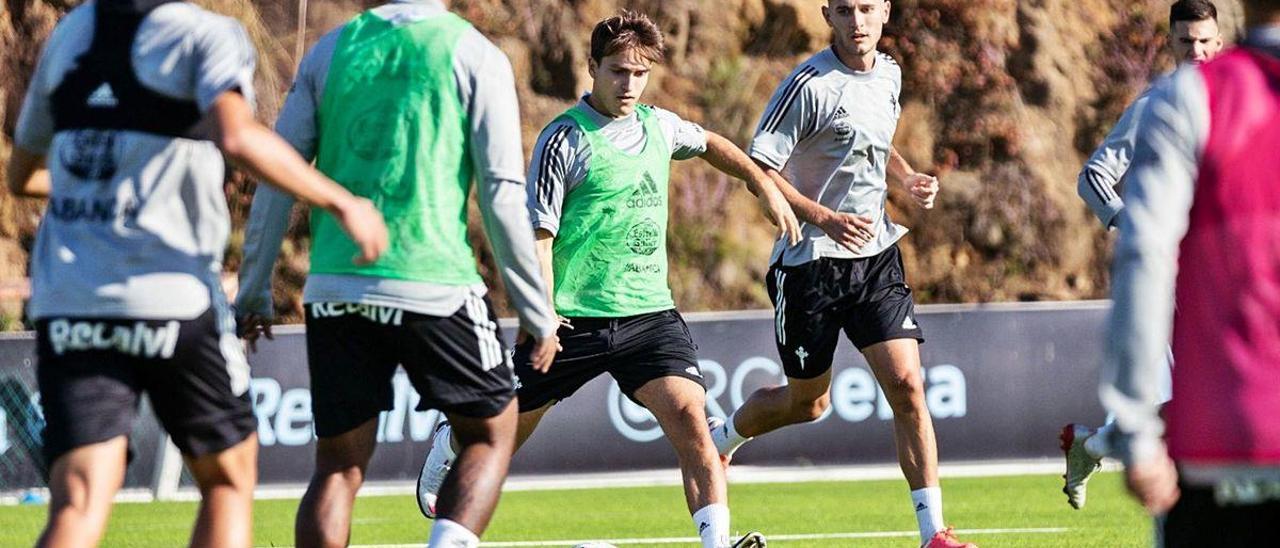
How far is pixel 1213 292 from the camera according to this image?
343cm

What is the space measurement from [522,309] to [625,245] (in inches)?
82.4

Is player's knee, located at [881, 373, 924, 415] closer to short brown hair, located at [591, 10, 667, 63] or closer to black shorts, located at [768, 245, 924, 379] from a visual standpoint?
black shorts, located at [768, 245, 924, 379]

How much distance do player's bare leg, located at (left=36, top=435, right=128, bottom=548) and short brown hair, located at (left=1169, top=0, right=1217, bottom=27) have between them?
5.22 m

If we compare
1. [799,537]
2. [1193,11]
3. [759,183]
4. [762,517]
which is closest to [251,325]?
[759,183]

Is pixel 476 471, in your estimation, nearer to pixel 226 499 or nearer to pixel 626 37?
pixel 226 499

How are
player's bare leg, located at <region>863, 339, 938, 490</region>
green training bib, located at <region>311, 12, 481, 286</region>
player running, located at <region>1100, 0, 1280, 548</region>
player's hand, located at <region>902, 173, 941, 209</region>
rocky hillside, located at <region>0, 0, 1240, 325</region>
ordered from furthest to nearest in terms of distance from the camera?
rocky hillside, located at <region>0, 0, 1240, 325</region> < player's hand, located at <region>902, 173, 941, 209</region> < player's bare leg, located at <region>863, 339, 938, 490</region> < green training bib, located at <region>311, 12, 481, 286</region> < player running, located at <region>1100, 0, 1280, 548</region>

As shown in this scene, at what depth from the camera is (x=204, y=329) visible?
4707mm

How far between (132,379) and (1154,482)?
254cm

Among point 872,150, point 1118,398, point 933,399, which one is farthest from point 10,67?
point 1118,398

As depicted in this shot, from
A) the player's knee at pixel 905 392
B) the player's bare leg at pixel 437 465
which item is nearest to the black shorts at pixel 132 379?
the player's bare leg at pixel 437 465

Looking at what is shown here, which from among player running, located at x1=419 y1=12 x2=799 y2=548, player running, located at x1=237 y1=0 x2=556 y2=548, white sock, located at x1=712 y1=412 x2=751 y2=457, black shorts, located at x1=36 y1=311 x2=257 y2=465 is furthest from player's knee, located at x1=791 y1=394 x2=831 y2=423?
black shorts, located at x1=36 y1=311 x2=257 y2=465

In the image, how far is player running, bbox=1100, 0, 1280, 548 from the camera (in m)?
3.38

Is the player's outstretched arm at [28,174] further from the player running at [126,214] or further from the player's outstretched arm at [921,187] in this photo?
the player's outstretched arm at [921,187]

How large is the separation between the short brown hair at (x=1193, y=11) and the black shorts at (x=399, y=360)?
12.9 ft
